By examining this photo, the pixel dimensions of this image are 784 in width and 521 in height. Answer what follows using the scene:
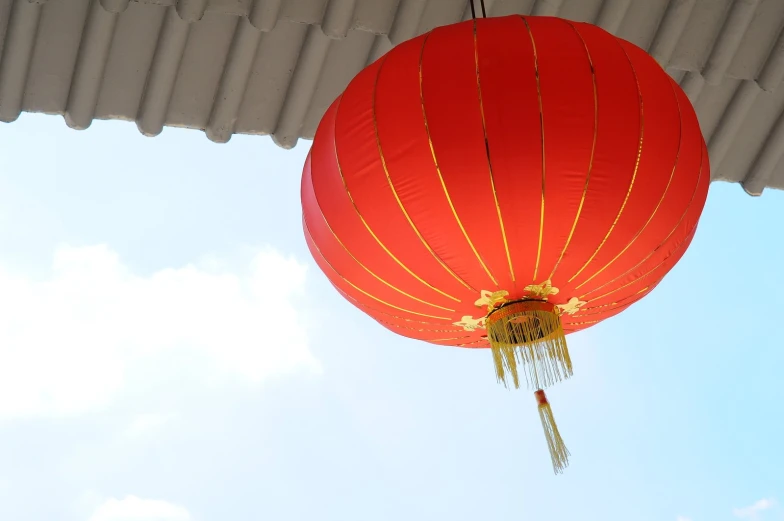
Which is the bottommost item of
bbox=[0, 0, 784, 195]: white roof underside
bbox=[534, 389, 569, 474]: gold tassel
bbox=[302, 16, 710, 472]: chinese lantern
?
bbox=[534, 389, 569, 474]: gold tassel

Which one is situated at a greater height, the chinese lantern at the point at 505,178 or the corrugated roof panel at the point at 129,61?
the corrugated roof panel at the point at 129,61

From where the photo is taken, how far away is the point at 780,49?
3.29 metres

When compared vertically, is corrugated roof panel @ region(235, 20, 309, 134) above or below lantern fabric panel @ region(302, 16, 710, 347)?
above

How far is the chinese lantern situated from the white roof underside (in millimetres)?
862

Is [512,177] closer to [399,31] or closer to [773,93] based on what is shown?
[399,31]

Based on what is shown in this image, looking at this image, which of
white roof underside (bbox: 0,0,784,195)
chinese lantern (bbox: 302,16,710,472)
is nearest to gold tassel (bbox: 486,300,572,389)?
chinese lantern (bbox: 302,16,710,472)

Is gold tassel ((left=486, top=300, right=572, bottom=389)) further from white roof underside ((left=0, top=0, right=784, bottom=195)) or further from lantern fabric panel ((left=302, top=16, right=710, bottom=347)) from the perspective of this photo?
white roof underside ((left=0, top=0, right=784, bottom=195))

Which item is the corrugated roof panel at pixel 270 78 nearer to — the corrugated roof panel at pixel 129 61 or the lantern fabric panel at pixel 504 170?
the corrugated roof panel at pixel 129 61

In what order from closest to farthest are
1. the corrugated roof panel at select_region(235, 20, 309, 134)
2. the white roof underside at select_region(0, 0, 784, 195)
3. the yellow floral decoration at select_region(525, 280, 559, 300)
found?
the yellow floral decoration at select_region(525, 280, 559, 300), the white roof underside at select_region(0, 0, 784, 195), the corrugated roof panel at select_region(235, 20, 309, 134)

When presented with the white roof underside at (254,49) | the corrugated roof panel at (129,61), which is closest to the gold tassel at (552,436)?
the white roof underside at (254,49)

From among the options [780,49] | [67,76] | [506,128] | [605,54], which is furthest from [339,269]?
[780,49]

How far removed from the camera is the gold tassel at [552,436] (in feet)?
7.99

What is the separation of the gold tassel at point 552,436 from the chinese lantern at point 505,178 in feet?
0.76

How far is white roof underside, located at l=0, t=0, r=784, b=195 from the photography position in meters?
2.99
